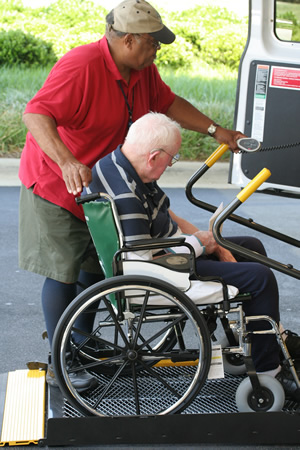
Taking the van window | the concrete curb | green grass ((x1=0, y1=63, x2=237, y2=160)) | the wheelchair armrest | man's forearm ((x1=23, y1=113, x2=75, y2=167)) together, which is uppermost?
the van window

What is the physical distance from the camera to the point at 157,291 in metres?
2.82

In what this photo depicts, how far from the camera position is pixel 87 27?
1177cm

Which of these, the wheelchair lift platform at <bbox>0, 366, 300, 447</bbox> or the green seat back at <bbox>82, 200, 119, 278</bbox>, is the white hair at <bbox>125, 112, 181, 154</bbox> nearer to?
the green seat back at <bbox>82, 200, 119, 278</bbox>

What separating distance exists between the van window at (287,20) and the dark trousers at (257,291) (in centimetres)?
211

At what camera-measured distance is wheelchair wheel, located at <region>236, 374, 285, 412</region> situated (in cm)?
297

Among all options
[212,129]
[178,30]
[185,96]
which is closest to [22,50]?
[178,30]

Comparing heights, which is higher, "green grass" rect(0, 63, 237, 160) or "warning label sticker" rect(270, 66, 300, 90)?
"warning label sticker" rect(270, 66, 300, 90)

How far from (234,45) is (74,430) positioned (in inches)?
384

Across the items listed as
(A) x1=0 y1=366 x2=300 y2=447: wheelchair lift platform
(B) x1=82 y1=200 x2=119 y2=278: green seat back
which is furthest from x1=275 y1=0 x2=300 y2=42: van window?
(A) x1=0 y1=366 x2=300 y2=447: wheelchair lift platform

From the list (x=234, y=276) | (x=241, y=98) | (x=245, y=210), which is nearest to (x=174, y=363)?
(x=234, y=276)

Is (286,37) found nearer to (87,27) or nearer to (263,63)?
(263,63)

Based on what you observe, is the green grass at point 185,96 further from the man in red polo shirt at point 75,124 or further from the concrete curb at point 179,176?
the man in red polo shirt at point 75,124

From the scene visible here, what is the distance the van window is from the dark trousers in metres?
2.11

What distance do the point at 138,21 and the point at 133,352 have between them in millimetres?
1337
